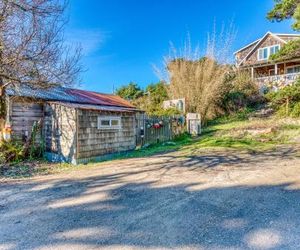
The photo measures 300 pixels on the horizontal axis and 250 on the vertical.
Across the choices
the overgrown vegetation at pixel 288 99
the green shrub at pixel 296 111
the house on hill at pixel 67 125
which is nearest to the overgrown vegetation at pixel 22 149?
the house on hill at pixel 67 125

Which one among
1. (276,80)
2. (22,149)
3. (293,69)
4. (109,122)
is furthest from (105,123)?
(293,69)

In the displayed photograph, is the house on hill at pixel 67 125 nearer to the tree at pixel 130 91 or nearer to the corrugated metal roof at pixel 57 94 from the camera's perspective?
the corrugated metal roof at pixel 57 94

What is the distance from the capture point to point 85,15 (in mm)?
13562

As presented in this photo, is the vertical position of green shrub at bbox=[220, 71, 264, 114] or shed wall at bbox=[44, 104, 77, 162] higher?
green shrub at bbox=[220, 71, 264, 114]

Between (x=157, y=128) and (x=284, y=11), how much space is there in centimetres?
801

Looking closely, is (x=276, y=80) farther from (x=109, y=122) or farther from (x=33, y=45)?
(x=33, y=45)

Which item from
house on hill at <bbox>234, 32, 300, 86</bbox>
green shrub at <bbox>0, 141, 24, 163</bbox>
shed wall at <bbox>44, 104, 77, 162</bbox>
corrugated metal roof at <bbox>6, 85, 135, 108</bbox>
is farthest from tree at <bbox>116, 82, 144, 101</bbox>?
green shrub at <bbox>0, 141, 24, 163</bbox>

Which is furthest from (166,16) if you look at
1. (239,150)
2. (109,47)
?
(239,150)

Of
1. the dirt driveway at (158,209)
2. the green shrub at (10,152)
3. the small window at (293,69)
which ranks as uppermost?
the small window at (293,69)

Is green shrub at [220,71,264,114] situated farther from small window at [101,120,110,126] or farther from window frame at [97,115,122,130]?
small window at [101,120,110,126]

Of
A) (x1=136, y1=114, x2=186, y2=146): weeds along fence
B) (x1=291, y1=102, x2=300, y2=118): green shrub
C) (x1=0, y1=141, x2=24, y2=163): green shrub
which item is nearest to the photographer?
(x1=0, y1=141, x2=24, y2=163): green shrub

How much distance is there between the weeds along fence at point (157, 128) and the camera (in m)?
13.1

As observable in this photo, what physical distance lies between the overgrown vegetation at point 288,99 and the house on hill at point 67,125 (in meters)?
9.37

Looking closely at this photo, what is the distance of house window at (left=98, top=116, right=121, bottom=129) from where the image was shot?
33.9 ft
